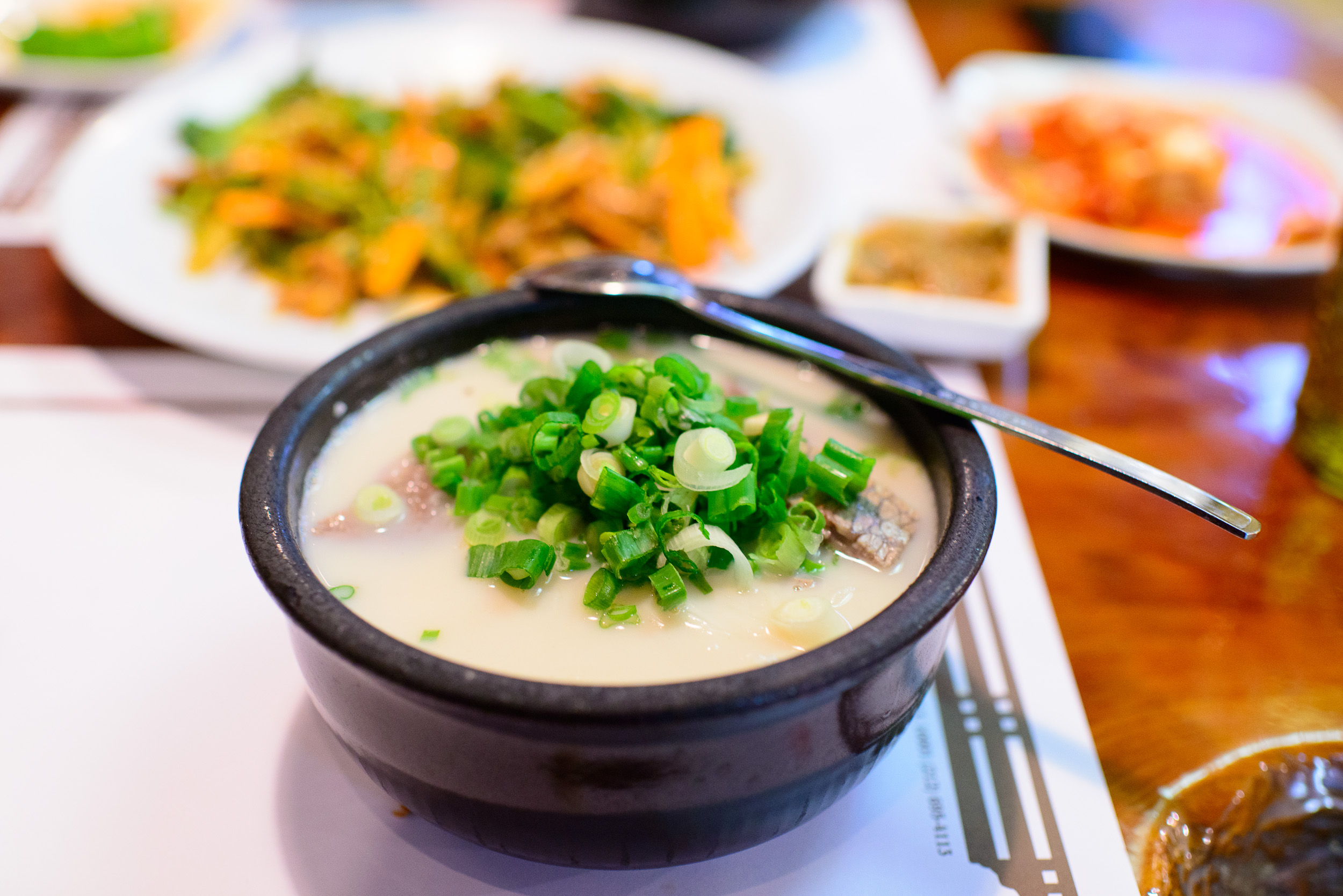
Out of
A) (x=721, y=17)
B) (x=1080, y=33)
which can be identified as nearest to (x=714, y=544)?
(x=721, y=17)

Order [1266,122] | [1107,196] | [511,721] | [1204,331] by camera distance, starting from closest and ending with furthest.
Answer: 1. [511,721]
2. [1204,331]
3. [1107,196]
4. [1266,122]

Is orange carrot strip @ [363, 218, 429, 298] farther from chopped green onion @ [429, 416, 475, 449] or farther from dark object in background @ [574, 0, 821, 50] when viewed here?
dark object in background @ [574, 0, 821, 50]

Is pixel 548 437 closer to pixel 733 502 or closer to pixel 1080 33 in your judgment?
pixel 733 502

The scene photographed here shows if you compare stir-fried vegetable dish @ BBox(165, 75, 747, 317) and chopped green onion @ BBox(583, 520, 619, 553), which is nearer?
chopped green onion @ BBox(583, 520, 619, 553)

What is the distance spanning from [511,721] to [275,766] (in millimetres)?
534

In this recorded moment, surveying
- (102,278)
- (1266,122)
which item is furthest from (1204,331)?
(102,278)

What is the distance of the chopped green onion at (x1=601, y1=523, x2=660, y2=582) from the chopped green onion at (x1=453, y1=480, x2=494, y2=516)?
19 centimetres

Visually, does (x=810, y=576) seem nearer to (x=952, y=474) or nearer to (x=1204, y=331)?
(x=952, y=474)

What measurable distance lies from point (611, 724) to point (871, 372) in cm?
66

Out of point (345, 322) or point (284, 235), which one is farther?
point (284, 235)

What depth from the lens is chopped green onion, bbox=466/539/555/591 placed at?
3.60 feet

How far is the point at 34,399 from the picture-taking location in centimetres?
183

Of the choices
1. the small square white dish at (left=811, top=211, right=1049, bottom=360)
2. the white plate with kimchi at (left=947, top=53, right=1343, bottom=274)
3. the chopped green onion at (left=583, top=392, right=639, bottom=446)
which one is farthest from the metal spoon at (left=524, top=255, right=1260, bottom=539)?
the white plate with kimchi at (left=947, top=53, right=1343, bottom=274)

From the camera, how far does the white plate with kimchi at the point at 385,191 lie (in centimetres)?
203
